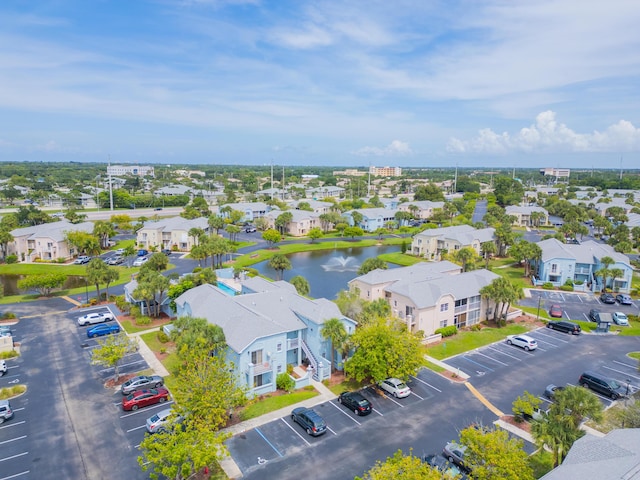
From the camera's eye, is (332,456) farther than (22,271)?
No

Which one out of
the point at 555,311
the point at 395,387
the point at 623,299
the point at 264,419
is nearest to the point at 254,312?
the point at 264,419

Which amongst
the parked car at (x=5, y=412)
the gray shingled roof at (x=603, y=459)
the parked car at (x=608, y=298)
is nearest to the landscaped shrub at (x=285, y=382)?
the parked car at (x=5, y=412)

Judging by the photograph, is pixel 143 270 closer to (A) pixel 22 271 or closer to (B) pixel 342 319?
(B) pixel 342 319

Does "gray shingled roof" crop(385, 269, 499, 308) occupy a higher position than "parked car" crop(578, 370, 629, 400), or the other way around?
"gray shingled roof" crop(385, 269, 499, 308)

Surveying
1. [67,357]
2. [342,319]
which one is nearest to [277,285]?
[342,319]

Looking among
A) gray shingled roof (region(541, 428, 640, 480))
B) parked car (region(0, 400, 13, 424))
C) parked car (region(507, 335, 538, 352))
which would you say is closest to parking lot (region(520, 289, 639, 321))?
parked car (region(507, 335, 538, 352))

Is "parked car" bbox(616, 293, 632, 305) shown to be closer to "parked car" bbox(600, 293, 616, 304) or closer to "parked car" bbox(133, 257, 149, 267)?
"parked car" bbox(600, 293, 616, 304)

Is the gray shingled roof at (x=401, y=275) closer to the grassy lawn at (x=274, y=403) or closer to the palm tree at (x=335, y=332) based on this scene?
the palm tree at (x=335, y=332)
